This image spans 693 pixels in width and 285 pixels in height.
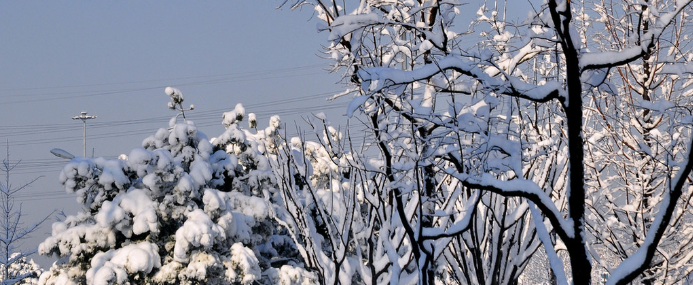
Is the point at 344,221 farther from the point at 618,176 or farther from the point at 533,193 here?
the point at 618,176

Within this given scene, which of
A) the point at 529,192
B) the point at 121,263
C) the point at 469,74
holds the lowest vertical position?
the point at 121,263

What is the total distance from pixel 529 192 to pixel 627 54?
3.33 feet

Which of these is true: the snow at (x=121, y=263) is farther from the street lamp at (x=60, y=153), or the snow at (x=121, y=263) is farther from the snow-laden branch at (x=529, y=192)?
the snow-laden branch at (x=529, y=192)

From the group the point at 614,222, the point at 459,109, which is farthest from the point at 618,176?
the point at 459,109

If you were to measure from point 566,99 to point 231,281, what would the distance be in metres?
11.5

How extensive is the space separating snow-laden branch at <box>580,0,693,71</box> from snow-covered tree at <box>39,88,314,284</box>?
10.7 meters

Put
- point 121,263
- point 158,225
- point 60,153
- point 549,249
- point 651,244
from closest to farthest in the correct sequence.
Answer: point 651,244
point 549,249
point 60,153
point 121,263
point 158,225

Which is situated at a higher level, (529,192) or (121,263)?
(529,192)

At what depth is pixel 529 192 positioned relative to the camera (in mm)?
3775

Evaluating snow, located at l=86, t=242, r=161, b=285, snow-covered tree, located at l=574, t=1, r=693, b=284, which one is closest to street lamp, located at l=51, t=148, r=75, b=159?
snow, located at l=86, t=242, r=161, b=285

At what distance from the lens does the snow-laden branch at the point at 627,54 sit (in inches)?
145

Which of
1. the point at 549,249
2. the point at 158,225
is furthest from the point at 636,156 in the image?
the point at 158,225

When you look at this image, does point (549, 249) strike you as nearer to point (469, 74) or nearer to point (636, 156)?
point (469, 74)

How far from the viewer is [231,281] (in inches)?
553
